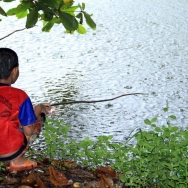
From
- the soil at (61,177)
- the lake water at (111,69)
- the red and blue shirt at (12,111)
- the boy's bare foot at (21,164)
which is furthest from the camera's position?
the lake water at (111,69)

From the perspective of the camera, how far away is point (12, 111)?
8.47 feet

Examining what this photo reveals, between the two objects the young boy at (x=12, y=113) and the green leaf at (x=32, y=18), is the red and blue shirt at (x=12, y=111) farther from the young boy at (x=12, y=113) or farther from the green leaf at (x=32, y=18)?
the green leaf at (x=32, y=18)

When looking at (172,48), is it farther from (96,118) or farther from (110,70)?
(96,118)

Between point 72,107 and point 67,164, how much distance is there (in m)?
1.67

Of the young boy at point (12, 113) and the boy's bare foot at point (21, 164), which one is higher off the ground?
the young boy at point (12, 113)

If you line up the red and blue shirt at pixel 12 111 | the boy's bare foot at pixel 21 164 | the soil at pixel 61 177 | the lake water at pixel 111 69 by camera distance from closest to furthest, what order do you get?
the red and blue shirt at pixel 12 111, the soil at pixel 61 177, the boy's bare foot at pixel 21 164, the lake water at pixel 111 69

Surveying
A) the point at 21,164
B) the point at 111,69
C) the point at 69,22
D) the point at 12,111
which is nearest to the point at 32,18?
the point at 69,22

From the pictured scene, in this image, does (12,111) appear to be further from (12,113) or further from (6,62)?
(6,62)

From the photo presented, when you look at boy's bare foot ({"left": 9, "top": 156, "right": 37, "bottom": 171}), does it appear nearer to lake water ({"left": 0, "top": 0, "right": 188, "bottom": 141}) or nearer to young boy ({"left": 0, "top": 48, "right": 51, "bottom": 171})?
young boy ({"left": 0, "top": 48, "right": 51, "bottom": 171})

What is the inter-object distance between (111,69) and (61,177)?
3202 millimetres

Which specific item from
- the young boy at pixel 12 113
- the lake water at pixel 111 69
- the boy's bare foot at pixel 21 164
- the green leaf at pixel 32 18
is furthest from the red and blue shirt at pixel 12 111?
the lake water at pixel 111 69

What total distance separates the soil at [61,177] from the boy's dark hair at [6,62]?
0.58m

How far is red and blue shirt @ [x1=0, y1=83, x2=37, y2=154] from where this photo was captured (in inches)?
101

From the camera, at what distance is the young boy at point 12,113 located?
2.56 metres
